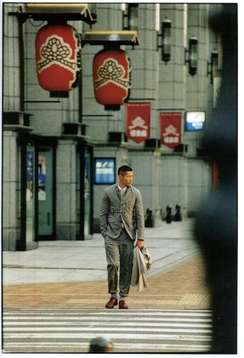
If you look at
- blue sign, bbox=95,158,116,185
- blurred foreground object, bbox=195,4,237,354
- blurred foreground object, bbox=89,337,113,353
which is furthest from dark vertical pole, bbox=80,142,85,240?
blurred foreground object, bbox=89,337,113,353

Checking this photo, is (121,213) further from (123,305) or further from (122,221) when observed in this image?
(123,305)

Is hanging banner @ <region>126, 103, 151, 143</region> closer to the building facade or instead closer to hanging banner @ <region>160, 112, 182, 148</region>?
the building facade

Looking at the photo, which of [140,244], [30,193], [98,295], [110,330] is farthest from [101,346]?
[30,193]

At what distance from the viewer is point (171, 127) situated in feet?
54.4

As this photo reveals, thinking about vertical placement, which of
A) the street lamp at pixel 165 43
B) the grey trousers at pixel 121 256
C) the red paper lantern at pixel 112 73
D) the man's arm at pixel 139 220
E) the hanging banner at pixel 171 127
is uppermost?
the street lamp at pixel 165 43

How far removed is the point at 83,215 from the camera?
21.9m

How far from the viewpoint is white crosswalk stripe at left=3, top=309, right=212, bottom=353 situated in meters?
10.1

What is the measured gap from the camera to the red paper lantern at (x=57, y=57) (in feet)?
41.3

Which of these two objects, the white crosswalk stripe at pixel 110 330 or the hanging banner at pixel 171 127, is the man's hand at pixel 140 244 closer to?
the white crosswalk stripe at pixel 110 330

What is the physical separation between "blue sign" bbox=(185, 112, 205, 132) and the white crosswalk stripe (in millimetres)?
2950

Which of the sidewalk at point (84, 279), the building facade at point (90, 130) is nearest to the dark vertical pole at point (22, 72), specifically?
the building facade at point (90, 130)

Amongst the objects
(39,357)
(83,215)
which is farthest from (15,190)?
(39,357)

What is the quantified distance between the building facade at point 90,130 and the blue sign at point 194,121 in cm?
6

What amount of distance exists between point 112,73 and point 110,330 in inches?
200
